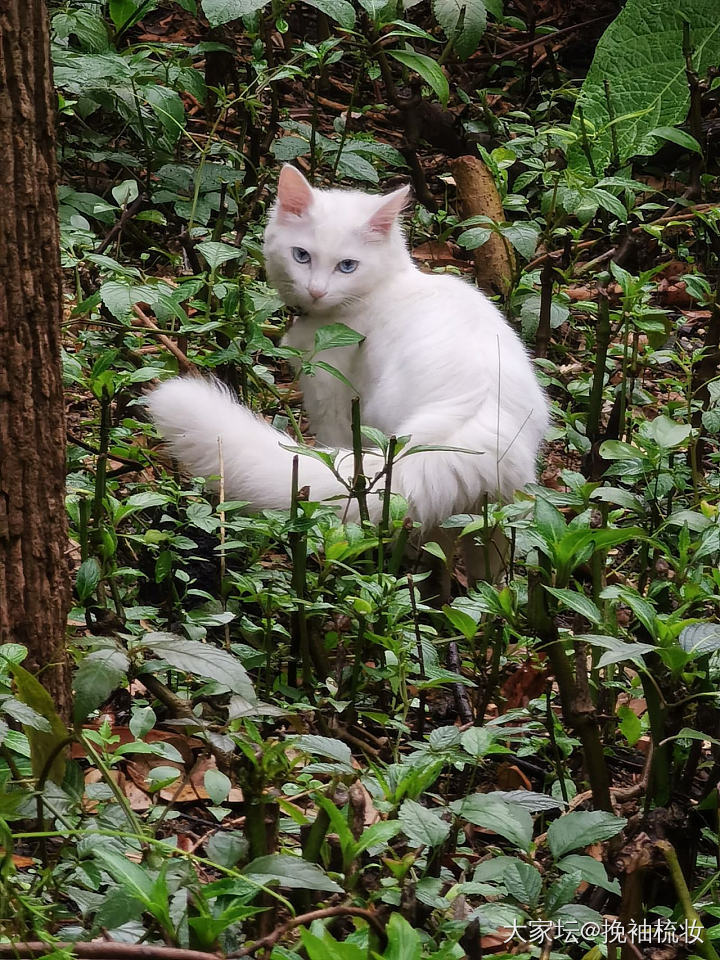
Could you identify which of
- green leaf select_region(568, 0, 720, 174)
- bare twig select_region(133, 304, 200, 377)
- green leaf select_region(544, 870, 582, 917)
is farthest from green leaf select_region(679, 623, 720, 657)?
green leaf select_region(568, 0, 720, 174)

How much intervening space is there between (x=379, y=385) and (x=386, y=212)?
614 millimetres

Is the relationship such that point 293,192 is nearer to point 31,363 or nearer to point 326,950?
point 31,363

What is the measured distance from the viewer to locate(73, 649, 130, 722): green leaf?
141 cm

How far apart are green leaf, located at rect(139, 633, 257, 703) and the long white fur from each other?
0.80 metres

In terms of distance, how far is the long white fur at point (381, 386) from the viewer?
8.41 ft

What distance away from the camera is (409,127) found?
4.43 meters

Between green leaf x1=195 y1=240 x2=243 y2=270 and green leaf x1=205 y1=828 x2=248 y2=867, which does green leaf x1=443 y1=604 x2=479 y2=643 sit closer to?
green leaf x1=205 y1=828 x2=248 y2=867

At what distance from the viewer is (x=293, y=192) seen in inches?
Result: 131

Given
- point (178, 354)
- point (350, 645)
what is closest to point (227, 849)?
point (350, 645)

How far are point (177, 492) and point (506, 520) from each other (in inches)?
26.8

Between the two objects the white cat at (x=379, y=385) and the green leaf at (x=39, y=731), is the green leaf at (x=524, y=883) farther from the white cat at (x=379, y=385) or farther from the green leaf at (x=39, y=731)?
the white cat at (x=379, y=385)

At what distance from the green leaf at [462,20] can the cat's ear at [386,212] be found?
0.71m

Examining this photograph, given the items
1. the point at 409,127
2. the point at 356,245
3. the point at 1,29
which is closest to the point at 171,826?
the point at 1,29

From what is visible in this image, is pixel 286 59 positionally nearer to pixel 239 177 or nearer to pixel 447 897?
pixel 239 177
